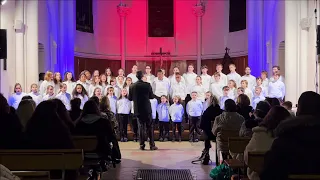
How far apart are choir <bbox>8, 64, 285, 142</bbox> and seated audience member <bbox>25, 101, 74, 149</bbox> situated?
6.90m

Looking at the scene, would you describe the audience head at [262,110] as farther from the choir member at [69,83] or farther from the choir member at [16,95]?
the choir member at [69,83]

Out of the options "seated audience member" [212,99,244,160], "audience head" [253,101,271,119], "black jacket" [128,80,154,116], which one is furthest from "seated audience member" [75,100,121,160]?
"black jacket" [128,80,154,116]

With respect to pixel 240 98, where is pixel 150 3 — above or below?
above

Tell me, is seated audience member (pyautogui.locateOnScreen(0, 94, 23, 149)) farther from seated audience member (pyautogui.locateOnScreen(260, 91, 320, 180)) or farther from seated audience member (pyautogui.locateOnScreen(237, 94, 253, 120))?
seated audience member (pyautogui.locateOnScreen(237, 94, 253, 120))

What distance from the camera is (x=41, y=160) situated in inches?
206

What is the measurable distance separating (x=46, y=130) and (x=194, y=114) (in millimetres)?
8510

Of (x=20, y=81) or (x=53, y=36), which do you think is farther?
(x=53, y=36)

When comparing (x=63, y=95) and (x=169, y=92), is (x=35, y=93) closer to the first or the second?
(x=63, y=95)

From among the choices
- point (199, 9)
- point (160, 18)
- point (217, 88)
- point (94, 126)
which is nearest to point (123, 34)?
point (160, 18)

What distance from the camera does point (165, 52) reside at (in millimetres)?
22469

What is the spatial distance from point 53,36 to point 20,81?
442 centimetres

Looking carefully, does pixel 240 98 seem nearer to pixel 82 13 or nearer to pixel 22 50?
pixel 22 50

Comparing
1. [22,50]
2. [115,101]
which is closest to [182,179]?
[115,101]

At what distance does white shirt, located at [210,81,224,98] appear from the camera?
47.9 feet
